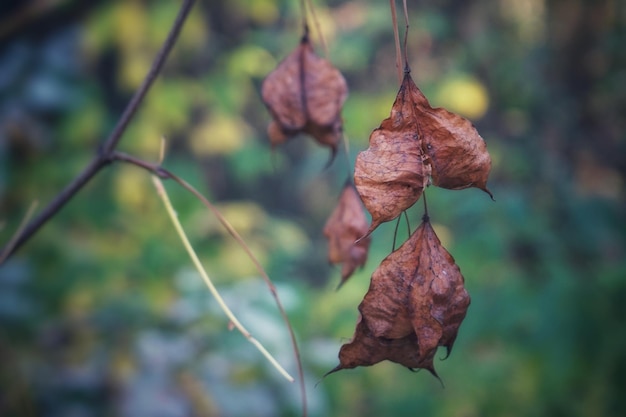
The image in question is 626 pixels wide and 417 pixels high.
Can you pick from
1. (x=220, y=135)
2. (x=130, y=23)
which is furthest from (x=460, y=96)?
(x=130, y=23)

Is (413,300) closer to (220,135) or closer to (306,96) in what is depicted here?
(306,96)

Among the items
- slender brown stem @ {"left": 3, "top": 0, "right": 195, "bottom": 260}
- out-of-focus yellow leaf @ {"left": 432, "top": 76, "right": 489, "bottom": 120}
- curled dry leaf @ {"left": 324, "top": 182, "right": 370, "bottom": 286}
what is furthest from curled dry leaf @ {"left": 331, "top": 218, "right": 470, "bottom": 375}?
out-of-focus yellow leaf @ {"left": 432, "top": 76, "right": 489, "bottom": 120}

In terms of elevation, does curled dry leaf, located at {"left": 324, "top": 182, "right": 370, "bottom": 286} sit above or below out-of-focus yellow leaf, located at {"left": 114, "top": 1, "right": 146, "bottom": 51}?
above

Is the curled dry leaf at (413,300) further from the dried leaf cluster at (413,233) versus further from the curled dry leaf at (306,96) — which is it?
the curled dry leaf at (306,96)

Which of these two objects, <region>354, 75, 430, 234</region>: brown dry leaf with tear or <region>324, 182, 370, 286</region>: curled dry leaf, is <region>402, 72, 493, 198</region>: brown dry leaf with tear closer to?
<region>354, 75, 430, 234</region>: brown dry leaf with tear

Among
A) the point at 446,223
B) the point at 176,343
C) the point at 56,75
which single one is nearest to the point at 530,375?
the point at 446,223

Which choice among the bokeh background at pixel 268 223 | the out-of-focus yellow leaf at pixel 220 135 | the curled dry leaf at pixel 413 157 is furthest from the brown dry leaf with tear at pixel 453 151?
the out-of-focus yellow leaf at pixel 220 135

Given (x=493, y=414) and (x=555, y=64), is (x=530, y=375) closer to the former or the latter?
(x=493, y=414)
